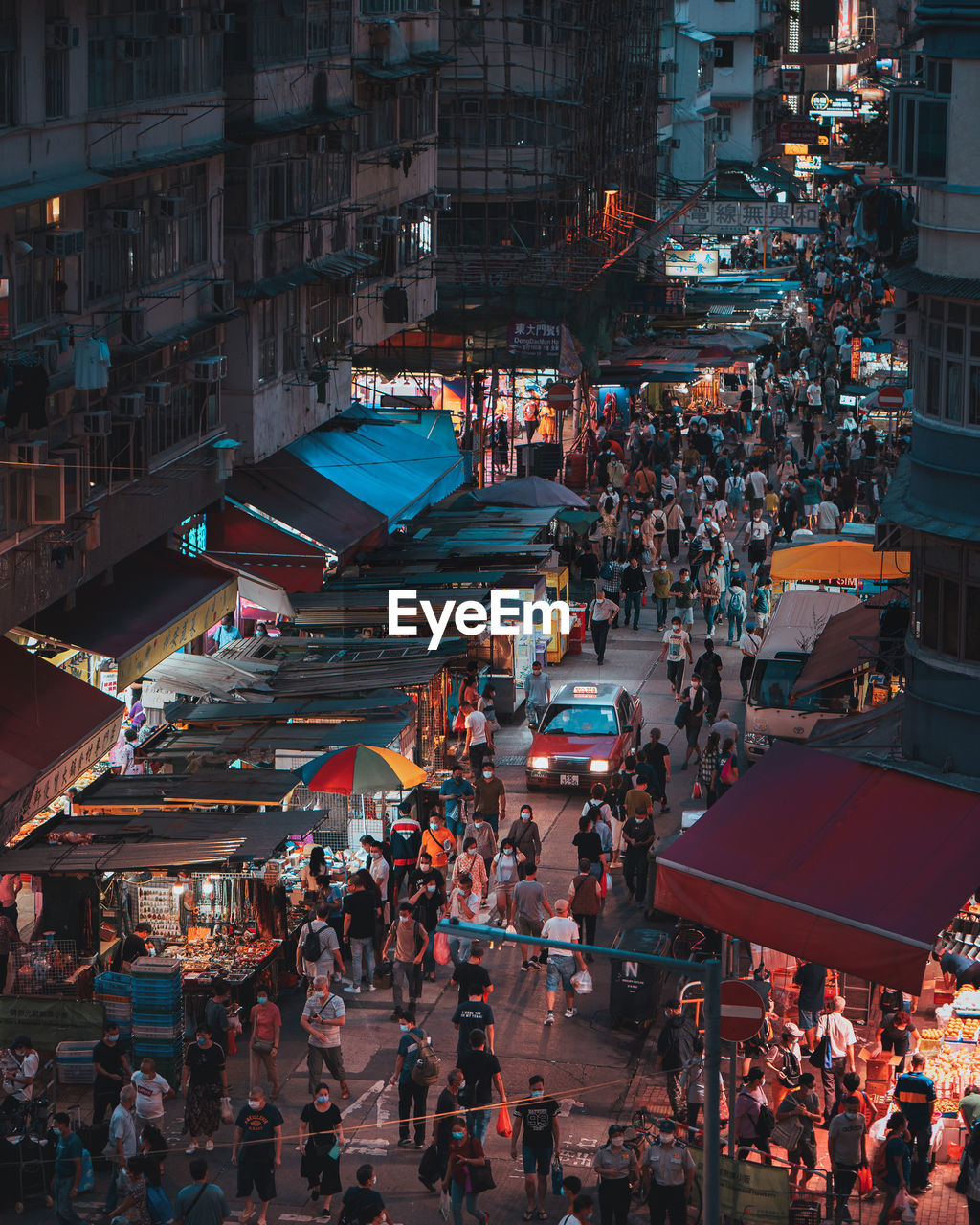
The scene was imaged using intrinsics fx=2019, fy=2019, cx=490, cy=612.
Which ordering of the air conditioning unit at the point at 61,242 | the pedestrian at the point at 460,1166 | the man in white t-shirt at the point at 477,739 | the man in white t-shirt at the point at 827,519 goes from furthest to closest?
the man in white t-shirt at the point at 827,519
the man in white t-shirt at the point at 477,739
the air conditioning unit at the point at 61,242
the pedestrian at the point at 460,1166

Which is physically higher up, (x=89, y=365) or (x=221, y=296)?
(x=221, y=296)

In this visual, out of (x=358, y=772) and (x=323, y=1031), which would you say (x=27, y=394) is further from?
(x=323, y=1031)

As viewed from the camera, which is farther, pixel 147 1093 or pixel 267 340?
pixel 267 340

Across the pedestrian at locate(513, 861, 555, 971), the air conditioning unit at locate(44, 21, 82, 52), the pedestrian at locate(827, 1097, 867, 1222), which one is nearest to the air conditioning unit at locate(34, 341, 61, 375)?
the air conditioning unit at locate(44, 21, 82, 52)

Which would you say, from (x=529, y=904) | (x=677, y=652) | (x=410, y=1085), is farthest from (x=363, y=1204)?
(x=677, y=652)

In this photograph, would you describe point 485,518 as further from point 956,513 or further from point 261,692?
point 956,513

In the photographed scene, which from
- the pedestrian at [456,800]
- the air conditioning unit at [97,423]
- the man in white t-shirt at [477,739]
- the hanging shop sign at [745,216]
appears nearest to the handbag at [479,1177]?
the pedestrian at [456,800]

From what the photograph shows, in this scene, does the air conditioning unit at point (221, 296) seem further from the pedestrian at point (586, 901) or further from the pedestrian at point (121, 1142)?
the pedestrian at point (121, 1142)

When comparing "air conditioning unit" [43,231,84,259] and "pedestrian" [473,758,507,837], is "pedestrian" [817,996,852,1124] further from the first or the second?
"air conditioning unit" [43,231,84,259]
